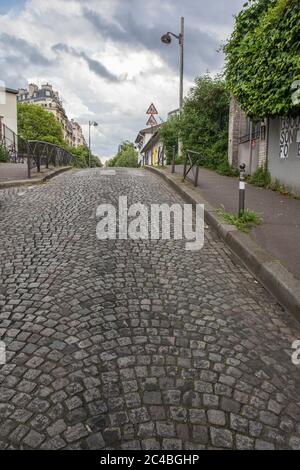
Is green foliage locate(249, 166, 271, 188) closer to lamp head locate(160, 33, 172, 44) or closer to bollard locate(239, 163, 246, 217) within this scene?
bollard locate(239, 163, 246, 217)

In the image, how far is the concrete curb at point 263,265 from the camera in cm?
390

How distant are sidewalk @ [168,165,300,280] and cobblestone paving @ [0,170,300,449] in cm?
61

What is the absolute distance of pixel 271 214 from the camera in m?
7.23

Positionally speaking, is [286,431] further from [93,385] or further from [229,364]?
[93,385]

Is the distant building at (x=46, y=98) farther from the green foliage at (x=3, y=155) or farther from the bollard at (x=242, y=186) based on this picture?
the bollard at (x=242, y=186)

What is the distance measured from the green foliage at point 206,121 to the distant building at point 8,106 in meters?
26.1

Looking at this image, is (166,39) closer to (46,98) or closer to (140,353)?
(140,353)

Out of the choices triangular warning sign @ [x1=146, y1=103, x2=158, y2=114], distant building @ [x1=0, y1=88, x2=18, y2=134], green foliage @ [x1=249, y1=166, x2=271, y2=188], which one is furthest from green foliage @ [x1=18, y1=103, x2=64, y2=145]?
green foliage @ [x1=249, y1=166, x2=271, y2=188]

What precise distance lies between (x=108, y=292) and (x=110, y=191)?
6445 mm

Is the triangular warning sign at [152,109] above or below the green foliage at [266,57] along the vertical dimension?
above

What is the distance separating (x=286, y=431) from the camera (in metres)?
2.27

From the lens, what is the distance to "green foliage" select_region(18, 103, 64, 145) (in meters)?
62.1

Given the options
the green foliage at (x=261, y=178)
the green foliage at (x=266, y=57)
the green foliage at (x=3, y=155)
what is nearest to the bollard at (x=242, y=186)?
the green foliage at (x=266, y=57)
